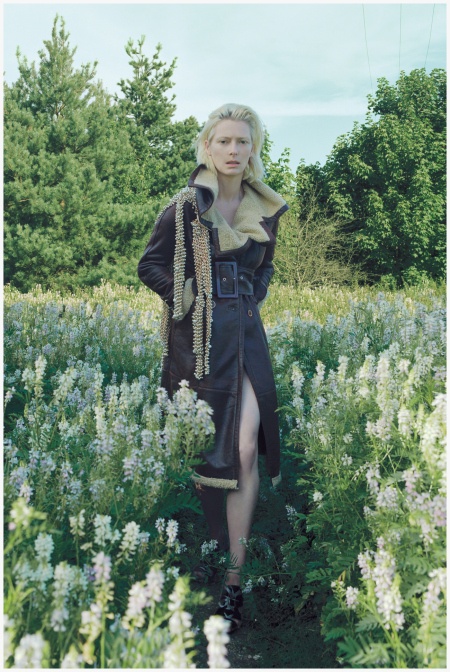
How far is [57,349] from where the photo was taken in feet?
19.1

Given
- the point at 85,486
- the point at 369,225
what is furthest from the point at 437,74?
the point at 85,486

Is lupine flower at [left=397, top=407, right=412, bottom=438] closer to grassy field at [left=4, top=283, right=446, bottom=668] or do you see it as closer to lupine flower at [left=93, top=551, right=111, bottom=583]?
grassy field at [left=4, top=283, right=446, bottom=668]

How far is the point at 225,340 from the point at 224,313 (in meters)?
0.14

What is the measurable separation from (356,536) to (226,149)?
208 centimetres

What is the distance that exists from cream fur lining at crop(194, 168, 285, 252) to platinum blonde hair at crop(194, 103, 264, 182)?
5cm

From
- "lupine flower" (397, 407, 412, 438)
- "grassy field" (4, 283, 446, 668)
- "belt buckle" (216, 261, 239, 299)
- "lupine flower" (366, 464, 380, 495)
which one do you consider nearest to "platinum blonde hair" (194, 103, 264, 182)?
"belt buckle" (216, 261, 239, 299)

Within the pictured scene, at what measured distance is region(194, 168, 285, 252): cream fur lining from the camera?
381 centimetres

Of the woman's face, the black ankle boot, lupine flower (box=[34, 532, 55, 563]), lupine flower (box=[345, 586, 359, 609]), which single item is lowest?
the black ankle boot

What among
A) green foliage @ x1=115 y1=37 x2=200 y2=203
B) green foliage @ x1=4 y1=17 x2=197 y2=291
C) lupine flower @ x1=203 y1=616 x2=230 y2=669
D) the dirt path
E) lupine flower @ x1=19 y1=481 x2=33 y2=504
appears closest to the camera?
lupine flower @ x1=203 y1=616 x2=230 y2=669

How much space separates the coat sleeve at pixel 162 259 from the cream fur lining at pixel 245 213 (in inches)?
9.3

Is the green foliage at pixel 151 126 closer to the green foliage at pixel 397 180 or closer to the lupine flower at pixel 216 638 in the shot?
the green foliage at pixel 397 180

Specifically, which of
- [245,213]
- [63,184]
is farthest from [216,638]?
[63,184]

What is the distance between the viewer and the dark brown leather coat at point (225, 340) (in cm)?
370

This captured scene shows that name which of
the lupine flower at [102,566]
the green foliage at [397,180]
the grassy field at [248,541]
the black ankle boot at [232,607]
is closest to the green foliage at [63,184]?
the green foliage at [397,180]
